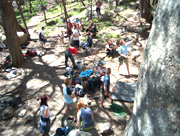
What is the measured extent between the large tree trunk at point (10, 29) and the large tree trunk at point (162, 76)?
27.0 feet

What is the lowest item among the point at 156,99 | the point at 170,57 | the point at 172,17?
the point at 156,99

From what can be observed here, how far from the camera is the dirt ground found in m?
4.97

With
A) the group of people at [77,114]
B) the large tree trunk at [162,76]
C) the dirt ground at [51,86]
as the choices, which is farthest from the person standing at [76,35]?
the large tree trunk at [162,76]

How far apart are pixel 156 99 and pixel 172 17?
1093mm

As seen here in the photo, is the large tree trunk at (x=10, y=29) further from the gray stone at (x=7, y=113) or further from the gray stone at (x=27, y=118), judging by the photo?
the gray stone at (x=27, y=118)

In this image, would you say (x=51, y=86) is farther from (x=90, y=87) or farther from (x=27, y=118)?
(x=27, y=118)

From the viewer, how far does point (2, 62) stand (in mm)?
10047

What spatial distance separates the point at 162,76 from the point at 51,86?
5738 mm

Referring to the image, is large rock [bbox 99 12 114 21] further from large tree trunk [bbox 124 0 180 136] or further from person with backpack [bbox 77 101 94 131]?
large tree trunk [bbox 124 0 180 136]

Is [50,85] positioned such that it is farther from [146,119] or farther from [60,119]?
[146,119]

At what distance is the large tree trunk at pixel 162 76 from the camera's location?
6.17ft

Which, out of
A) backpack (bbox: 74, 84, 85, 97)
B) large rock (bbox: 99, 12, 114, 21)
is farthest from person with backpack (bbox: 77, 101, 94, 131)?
large rock (bbox: 99, 12, 114, 21)

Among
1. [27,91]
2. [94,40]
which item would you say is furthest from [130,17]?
[27,91]

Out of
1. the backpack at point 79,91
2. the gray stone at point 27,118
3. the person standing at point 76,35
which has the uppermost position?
the person standing at point 76,35
